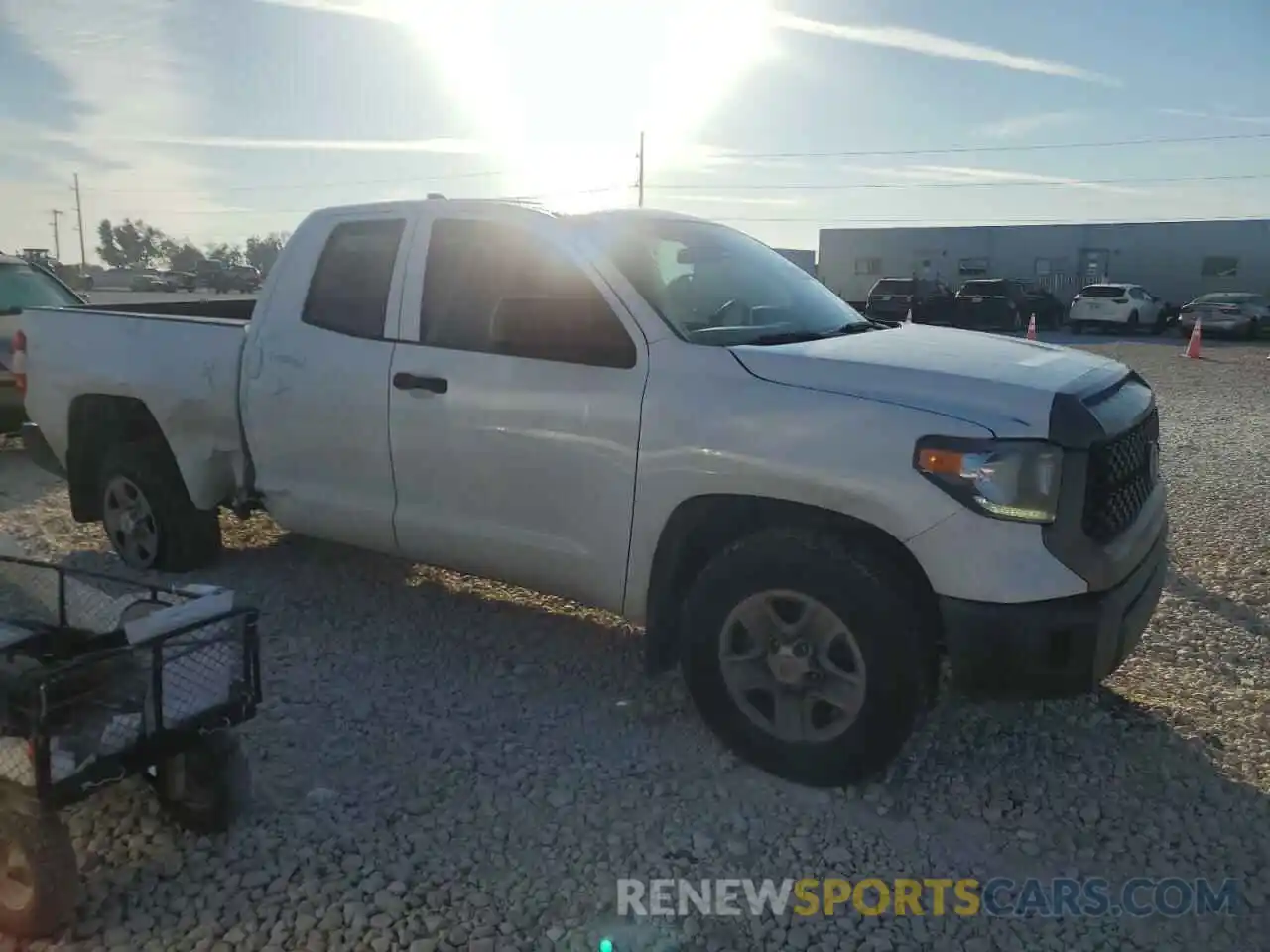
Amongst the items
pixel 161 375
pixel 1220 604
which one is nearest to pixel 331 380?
pixel 161 375

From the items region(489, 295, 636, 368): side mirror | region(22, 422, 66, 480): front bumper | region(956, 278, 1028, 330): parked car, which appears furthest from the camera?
region(956, 278, 1028, 330): parked car

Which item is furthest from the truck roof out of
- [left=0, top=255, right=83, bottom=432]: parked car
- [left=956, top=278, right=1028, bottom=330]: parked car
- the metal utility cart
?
[left=956, top=278, right=1028, bottom=330]: parked car

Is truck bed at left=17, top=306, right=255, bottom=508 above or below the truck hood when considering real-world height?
below

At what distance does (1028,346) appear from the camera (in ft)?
12.9

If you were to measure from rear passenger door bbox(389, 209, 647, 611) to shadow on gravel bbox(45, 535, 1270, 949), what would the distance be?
52cm

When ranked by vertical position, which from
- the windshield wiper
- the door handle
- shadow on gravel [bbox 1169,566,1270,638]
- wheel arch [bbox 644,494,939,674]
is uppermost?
the windshield wiper

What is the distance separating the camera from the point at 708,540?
11.6 ft

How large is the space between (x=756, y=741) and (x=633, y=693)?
0.81 m

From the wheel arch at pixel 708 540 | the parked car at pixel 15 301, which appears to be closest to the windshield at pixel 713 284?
the wheel arch at pixel 708 540

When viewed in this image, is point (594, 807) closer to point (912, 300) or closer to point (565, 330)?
point (565, 330)

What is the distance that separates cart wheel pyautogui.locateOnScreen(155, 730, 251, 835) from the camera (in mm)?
2961

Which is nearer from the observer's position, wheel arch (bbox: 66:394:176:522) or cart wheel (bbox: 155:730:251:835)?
cart wheel (bbox: 155:730:251:835)

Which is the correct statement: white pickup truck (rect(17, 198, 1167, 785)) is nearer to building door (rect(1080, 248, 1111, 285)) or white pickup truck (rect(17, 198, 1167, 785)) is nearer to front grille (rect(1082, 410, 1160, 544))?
front grille (rect(1082, 410, 1160, 544))

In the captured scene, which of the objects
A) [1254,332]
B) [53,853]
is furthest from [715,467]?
[1254,332]
